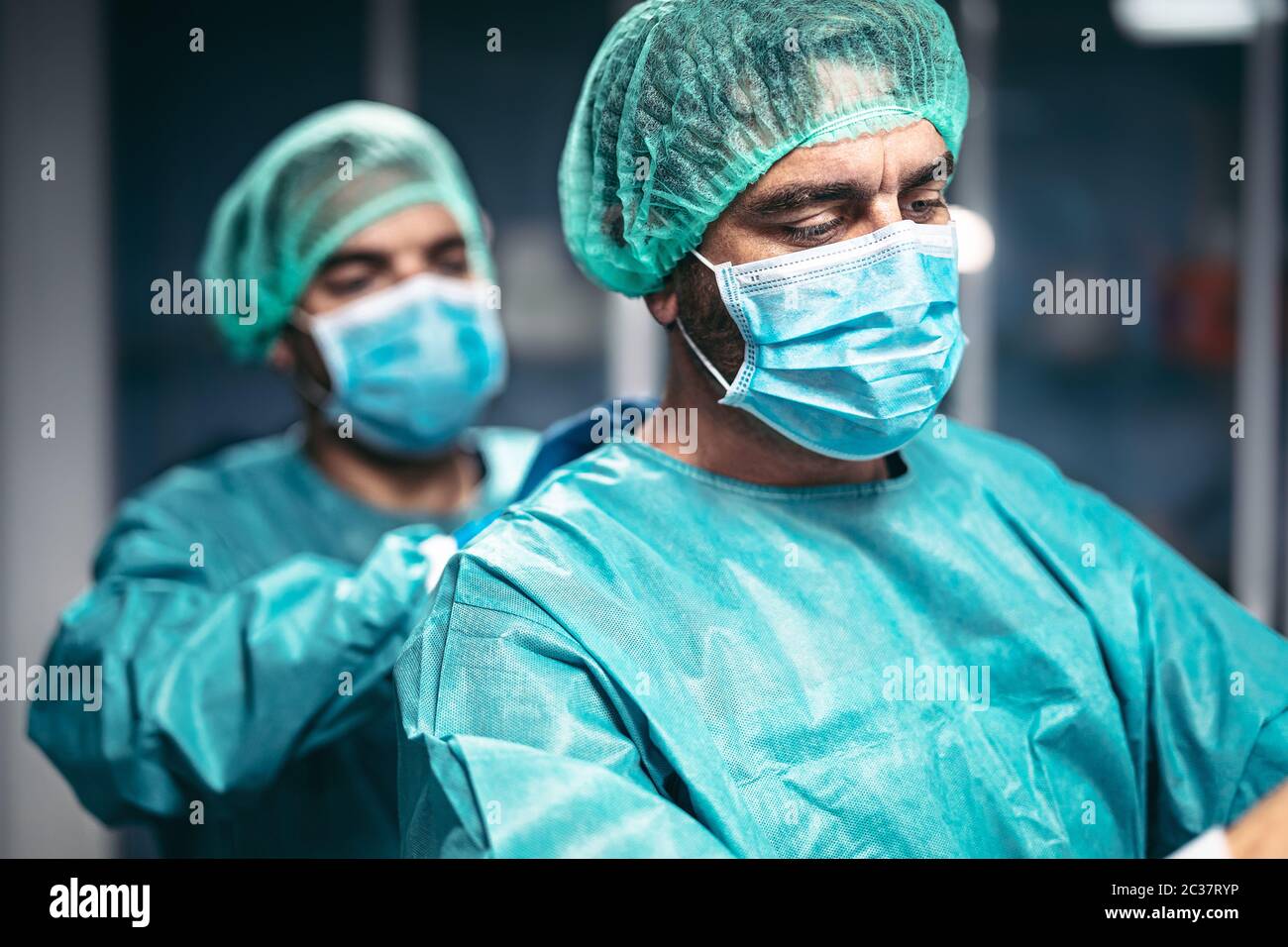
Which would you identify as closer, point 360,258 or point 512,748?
point 512,748

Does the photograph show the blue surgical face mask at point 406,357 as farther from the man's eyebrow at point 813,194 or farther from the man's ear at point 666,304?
the man's eyebrow at point 813,194

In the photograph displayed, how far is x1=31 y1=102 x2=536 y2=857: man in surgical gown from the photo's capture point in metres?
1.64

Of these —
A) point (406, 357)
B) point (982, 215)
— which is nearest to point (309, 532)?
point (406, 357)

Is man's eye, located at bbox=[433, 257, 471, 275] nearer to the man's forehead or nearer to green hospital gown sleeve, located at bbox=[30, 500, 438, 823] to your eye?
green hospital gown sleeve, located at bbox=[30, 500, 438, 823]

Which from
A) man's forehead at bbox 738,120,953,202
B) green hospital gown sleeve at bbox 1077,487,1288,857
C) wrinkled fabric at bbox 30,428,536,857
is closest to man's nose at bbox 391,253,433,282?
wrinkled fabric at bbox 30,428,536,857

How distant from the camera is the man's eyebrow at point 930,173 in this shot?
1201 millimetres

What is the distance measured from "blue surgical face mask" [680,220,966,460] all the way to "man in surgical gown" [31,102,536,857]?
61 centimetres

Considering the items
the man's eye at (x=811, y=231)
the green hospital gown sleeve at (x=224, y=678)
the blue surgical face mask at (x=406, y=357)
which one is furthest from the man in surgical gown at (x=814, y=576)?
the blue surgical face mask at (x=406, y=357)

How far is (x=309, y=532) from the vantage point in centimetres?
211

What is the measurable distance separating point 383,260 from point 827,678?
1.28 metres

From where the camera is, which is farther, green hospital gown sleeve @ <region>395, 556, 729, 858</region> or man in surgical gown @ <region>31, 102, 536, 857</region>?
man in surgical gown @ <region>31, 102, 536, 857</region>

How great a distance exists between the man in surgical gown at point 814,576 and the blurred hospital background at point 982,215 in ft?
7.42

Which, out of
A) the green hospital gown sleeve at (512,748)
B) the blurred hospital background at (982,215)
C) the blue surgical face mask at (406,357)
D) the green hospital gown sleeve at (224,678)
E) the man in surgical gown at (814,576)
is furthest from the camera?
the blurred hospital background at (982,215)

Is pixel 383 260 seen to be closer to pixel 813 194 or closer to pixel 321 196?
pixel 321 196
